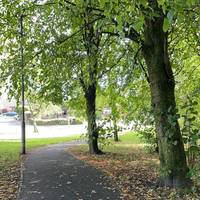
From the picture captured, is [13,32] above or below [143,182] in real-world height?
above

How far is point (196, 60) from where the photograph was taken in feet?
79.4

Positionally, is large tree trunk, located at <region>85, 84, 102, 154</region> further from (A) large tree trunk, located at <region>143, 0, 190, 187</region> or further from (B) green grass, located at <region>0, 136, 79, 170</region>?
(A) large tree trunk, located at <region>143, 0, 190, 187</region>

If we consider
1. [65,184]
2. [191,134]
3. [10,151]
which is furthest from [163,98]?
[10,151]

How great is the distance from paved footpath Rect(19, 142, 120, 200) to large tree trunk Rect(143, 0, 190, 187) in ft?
5.00

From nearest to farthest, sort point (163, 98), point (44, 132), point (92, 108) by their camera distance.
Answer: point (163, 98) < point (92, 108) < point (44, 132)

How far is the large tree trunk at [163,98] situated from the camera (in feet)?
36.3

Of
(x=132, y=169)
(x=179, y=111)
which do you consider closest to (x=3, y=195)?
(x=179, y=111)

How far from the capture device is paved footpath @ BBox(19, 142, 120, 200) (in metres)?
10.2

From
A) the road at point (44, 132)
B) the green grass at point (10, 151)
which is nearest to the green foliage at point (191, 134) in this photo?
the green grass at point (10, 151)

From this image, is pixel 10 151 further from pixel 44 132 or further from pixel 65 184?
pixel 44 132

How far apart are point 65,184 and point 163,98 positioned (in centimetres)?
341

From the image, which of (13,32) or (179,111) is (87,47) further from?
(179,111)

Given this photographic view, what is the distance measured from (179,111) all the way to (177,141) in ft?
4.15

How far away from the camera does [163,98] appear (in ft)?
36.7
